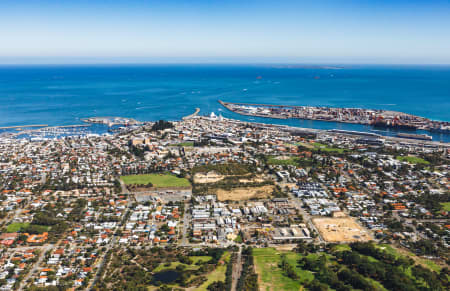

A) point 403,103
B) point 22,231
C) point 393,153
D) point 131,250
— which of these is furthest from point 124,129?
point 403,103

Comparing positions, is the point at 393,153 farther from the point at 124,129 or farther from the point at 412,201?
the point at 124,129

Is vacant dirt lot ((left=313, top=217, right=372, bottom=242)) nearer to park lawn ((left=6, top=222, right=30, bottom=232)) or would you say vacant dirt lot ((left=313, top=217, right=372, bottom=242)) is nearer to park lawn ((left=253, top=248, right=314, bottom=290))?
park lawn ((left=253, top=248, right=314, bottom=290))

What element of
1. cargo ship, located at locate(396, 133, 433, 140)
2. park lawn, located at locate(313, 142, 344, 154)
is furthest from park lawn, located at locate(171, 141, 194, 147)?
cargo ship, located at locate(396, 133, 433, 140)

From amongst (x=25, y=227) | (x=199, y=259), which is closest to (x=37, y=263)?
(x=25, y=227)

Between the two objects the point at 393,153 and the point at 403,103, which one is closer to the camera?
the point at 393,153

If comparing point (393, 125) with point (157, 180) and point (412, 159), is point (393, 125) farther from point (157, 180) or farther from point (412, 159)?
point (157, 180)

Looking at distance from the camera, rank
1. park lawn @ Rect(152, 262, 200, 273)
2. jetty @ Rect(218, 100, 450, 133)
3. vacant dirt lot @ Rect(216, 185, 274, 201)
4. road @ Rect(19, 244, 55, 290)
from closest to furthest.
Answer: road @ Rect(19, 244, 55, 290), park lawn @ Rect(152, 262, 200, 273), vacant dirt lot @ Rect(216, 185, 274, 201), jetty @ Rect(218, 100, 450, 133)

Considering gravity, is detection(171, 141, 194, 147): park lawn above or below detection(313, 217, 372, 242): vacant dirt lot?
above
